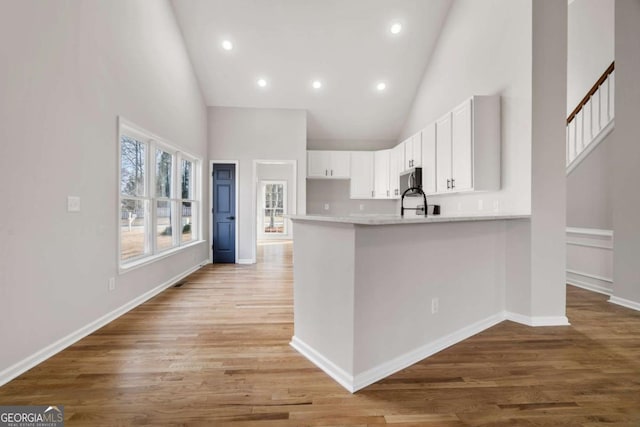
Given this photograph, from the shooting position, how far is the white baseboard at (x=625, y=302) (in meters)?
3.16

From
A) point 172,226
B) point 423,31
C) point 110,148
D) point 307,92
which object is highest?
point 423,31

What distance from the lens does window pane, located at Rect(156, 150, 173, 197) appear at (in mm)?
4066

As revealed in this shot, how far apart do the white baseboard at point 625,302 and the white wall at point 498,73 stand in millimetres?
1791

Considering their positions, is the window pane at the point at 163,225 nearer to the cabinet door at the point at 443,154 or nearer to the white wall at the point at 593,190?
the cabinet door at the point at 443,154

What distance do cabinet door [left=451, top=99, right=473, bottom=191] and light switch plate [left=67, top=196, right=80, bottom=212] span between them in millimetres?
3794

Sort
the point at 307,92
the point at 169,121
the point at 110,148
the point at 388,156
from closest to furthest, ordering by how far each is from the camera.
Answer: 1. the point at 110,148
2. the point at 169,121
3. the point at 307,92
4. the point at 388,156

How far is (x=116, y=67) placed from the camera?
9.65 feet

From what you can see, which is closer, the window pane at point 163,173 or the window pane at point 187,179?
the window pane at point 163,173

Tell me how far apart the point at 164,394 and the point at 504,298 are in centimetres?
304

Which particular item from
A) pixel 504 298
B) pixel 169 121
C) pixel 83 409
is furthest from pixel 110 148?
pixel 504 298

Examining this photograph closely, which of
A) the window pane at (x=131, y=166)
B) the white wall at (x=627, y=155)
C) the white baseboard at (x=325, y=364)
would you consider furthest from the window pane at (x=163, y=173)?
the white wall at (x=627, y=155)

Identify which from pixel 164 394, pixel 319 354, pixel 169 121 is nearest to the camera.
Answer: pixel 164 394

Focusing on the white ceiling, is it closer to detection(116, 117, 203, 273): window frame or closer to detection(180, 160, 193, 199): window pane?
detection(180, 160, 193, 199): window pane

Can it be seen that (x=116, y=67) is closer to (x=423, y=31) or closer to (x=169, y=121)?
(x=169, y=121)
